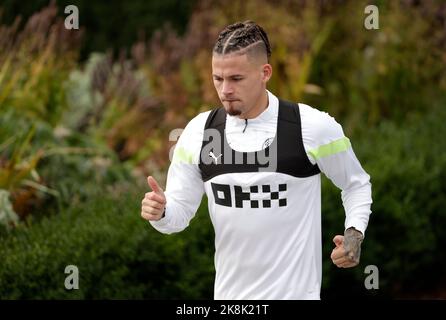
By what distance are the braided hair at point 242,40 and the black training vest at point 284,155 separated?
298mm

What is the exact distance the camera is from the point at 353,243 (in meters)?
4.15

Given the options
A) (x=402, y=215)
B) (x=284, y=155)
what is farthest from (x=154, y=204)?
(x=402, y=215)

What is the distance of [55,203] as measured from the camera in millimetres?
7273

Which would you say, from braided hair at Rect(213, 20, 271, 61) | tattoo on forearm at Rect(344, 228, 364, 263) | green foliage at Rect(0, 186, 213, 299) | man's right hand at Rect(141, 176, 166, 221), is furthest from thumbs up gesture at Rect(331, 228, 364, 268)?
green foliage at Rect(0, 186, 213, 299)

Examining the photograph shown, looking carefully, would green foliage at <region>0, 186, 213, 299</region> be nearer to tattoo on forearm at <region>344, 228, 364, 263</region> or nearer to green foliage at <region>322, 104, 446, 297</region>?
green foliage at <region>322, 104, 446, 297</region>

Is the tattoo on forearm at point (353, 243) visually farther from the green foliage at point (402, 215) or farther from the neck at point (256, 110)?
the green foliage at point (402, 215)

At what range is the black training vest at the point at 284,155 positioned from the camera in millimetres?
4203

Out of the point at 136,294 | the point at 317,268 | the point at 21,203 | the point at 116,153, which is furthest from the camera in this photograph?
the point at 116,153

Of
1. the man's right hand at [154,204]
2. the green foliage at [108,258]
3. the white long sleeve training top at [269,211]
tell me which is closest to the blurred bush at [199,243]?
the green foliage at [108,258]

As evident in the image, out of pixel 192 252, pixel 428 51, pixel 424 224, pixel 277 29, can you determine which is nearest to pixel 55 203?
pixel 192 252

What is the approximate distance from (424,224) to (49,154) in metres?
2.90

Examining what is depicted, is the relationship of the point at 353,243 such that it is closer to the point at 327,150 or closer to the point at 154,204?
the point at 327,150

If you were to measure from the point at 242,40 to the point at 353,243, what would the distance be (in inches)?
37.5

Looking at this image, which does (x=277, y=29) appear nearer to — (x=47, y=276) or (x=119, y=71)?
(x=119, y=71)
